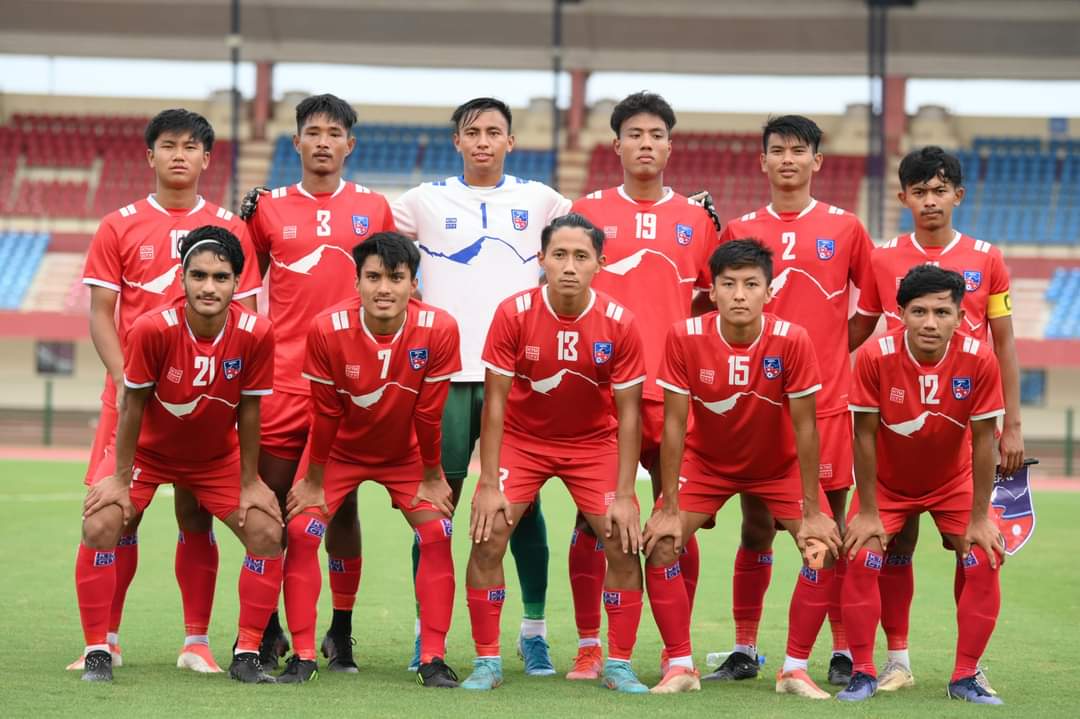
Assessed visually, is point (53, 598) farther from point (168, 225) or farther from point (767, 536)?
point (767, 536)

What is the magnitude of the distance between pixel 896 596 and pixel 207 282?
123 inches

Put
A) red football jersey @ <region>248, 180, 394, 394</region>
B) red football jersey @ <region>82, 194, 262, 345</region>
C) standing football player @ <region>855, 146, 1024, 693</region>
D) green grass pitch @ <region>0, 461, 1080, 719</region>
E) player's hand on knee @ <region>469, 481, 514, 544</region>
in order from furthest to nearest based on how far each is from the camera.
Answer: red football jersey @ <region>248, 180, 394, 394</region> → red football jersey @ <region>82, 194, 262, 345</region> → standing football player @ <region>855, 146, 1024, 693</region> → player's hand on knee @ <region>469, 481, 514, 544</region> → green grass pitch @ <region>0, 461, 1080, 719</region>

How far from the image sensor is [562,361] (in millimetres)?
5562

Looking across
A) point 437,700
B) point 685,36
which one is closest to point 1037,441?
point 685,36

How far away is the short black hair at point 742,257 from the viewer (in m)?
5.41

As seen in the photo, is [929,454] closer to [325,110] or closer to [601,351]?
[601,351]

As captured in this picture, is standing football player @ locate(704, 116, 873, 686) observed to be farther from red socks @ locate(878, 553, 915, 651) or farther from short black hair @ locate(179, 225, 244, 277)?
short black hair @ locate(179, 225, 244, 277)

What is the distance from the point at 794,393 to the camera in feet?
17.7

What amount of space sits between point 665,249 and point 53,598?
4.10 metres

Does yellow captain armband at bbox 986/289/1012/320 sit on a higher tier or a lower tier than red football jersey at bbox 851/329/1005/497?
higher

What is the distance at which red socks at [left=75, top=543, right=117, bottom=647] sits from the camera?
5.43 meters

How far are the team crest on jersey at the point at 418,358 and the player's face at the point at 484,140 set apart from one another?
3.18 ft

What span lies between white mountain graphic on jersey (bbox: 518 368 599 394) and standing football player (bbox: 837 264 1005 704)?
111cm

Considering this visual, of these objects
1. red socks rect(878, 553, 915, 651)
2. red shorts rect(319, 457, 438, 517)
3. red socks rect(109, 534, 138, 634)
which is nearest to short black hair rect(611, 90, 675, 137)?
red shorts rect(319, 457, 438, 517)
